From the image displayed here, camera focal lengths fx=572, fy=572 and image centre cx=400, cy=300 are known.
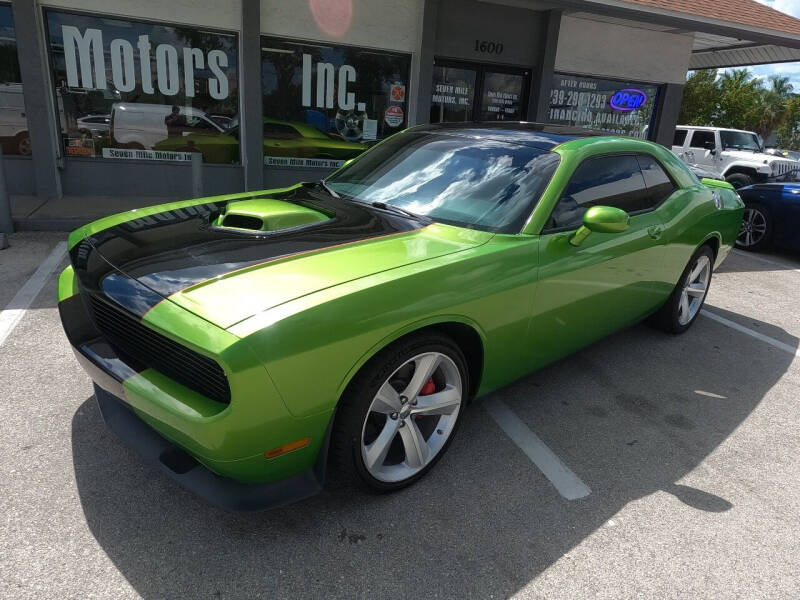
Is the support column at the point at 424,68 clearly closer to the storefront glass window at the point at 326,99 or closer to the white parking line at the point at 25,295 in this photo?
the storefront glass window at the point at 326,99

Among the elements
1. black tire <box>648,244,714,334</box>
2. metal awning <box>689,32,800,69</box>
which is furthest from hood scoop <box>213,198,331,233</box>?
metal awning <box>689,32,800,69</box>

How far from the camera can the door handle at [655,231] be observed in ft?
12.3

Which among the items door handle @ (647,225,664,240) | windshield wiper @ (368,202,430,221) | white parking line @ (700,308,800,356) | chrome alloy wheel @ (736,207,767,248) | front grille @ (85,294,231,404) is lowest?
white parking line @ (700,308,800,356)

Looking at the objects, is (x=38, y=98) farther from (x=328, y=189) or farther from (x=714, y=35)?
(x=714, y=35)

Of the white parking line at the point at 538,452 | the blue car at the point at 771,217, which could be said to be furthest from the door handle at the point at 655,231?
the blue car at the point at 771,217

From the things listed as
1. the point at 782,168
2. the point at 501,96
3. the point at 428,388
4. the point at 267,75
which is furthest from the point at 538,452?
the point at 782,168

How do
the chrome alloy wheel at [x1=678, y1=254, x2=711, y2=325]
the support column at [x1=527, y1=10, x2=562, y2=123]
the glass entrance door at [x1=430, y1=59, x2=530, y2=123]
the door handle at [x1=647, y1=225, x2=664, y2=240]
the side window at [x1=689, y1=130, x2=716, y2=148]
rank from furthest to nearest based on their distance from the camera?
the side window at [x1=689, y1=130, x2=716, y2=148]
the support column at [x1=527, y1=10, x2=562, y2=123]
the glass entrance door at [x1=430, y1=59, x2=530, y2=123]
the chrome alloy wheel at [x1=678, y1=254, x2=711, y2=325]
the door handle at [x1=647, y1=225, x2=664, y2=240]

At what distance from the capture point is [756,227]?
8.27 metres

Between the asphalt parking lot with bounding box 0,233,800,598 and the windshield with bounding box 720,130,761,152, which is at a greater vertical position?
the windshield with bounding box 720,130,761,152

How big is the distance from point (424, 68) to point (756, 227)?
5639mm

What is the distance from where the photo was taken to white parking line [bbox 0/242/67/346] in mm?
3984

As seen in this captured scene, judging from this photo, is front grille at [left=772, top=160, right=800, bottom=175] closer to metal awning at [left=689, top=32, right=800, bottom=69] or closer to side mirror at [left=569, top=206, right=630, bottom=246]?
metal awning at [left=689, top=32, right=800, bottom=69]

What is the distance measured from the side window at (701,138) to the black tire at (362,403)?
14643mm

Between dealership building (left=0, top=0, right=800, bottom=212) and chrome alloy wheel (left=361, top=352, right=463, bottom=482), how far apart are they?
7102mm
